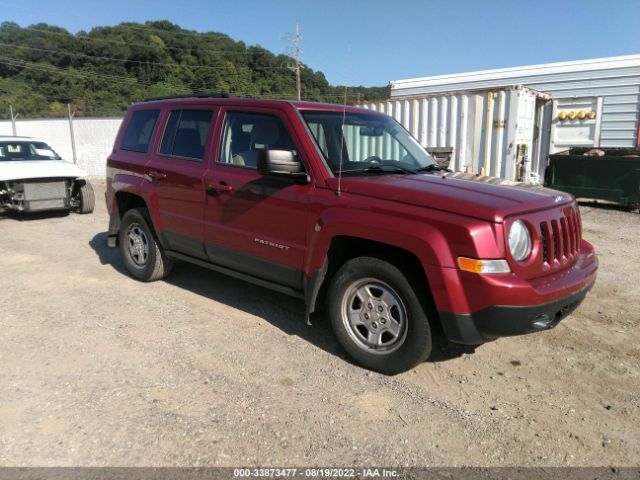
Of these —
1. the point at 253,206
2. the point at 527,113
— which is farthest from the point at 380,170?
the point at 527,113

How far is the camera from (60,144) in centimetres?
2098

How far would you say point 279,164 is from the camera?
3.68 metres

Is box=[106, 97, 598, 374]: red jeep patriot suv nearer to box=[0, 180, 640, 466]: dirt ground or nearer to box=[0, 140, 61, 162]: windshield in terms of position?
box=[0, 180, 640, 466]: dirt ground

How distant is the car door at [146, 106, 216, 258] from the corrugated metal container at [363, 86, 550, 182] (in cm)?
781

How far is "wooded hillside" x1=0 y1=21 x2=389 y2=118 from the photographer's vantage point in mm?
47969

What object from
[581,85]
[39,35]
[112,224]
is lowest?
[112,224]

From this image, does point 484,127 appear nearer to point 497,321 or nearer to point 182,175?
point 182,175

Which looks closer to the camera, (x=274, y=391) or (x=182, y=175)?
(x=274, y=391)

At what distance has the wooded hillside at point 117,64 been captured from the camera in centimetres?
4797

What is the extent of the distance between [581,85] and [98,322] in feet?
46.5

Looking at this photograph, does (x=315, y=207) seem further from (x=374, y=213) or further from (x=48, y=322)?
(x=48, y=322)

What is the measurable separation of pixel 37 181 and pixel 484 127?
30.6ft

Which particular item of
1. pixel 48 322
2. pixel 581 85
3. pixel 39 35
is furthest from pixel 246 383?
pixel 39 35

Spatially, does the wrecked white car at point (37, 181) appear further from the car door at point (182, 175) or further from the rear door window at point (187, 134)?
the rear door window at point (187, 134)
